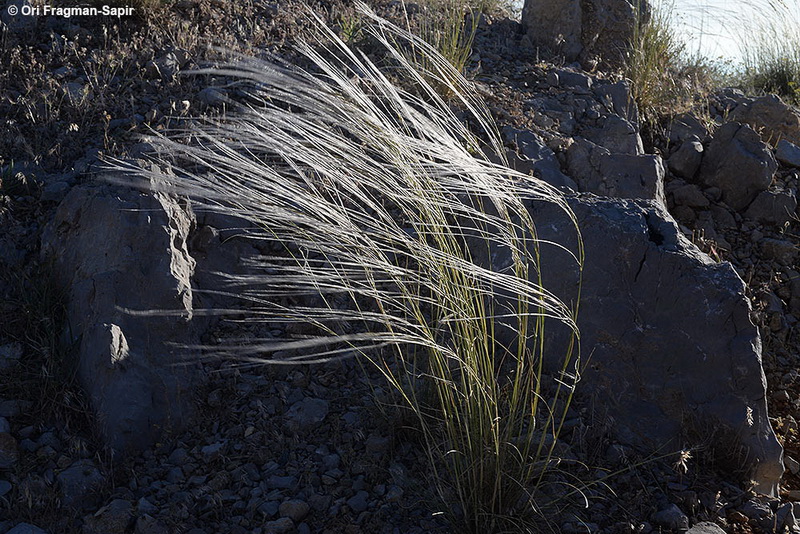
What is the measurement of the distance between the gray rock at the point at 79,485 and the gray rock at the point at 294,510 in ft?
1.97

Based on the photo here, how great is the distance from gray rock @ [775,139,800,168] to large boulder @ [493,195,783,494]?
1958mm

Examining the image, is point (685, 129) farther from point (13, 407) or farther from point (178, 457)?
point (13, 407)

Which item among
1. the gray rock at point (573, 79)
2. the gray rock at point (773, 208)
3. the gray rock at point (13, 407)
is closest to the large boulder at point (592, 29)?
the gray rock at point (573, 79)

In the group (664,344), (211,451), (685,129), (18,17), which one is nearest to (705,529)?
(664,344)

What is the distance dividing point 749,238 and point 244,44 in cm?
300

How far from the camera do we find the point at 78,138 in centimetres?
346

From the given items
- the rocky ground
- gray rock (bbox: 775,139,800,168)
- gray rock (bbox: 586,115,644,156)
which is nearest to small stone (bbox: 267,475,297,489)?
the rocky ground

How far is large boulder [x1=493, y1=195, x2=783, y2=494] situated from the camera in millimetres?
2484

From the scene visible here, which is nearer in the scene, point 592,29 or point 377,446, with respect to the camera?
point 377,446

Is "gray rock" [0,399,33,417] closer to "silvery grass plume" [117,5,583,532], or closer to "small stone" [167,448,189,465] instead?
"small stone" [167,448,189,465]

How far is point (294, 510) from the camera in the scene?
224 centimetres

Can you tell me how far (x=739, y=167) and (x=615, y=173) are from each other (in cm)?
89

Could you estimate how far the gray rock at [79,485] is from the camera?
7.52 feet

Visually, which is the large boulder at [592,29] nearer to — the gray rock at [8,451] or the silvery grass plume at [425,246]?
the silvery grass plume at [425,246]
